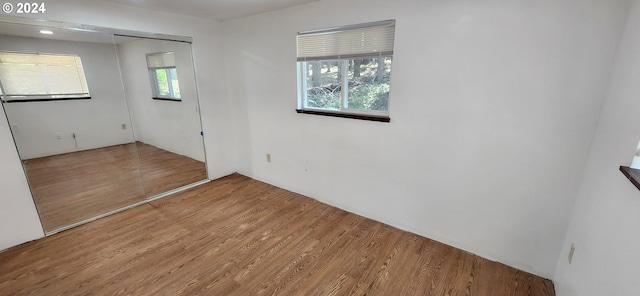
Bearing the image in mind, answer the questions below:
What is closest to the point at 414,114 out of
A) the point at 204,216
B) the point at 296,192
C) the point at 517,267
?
the point at 517,267

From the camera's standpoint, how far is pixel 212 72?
356cm

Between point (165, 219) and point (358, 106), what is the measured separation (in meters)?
2.37

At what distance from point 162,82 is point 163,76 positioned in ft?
0.27

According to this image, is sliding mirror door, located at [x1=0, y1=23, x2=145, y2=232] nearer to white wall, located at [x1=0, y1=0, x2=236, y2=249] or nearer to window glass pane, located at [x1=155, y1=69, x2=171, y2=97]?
white wall, located at [x1=0, y1=0, x2=236, y2=249]

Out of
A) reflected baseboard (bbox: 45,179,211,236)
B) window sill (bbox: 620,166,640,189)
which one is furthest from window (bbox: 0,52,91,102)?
window sill (bbox: 620,166,640,189)

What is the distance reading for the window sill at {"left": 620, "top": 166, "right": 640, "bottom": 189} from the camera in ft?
3.39

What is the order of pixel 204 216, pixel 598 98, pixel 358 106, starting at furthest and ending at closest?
1. pixel 204 216
2. pixel 358 106
3. pixel 598 98

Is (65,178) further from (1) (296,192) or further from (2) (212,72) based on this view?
(1) (296,192)

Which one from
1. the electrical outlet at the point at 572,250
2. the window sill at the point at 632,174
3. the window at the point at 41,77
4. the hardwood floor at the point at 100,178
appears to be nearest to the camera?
the window sill at the point at 632,174

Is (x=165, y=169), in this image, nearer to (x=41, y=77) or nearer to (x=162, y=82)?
(x=162, y=82)

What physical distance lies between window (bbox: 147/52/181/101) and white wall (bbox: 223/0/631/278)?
4.72 ft

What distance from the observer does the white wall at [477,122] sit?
5.31 ft

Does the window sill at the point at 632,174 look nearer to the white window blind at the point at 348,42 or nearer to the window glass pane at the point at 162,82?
the white window blind at the point at 348,42

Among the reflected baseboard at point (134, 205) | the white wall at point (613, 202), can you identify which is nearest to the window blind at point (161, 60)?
the reflected baseboard at point (134, 205)
